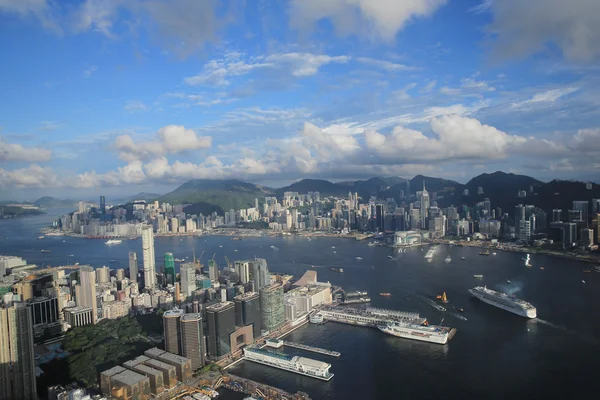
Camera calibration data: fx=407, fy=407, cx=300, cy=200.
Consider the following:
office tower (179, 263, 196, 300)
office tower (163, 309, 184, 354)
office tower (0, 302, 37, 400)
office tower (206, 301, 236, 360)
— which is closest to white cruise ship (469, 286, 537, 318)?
office tower (206, 301, 236, 360)

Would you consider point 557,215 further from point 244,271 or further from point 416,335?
point 244,271

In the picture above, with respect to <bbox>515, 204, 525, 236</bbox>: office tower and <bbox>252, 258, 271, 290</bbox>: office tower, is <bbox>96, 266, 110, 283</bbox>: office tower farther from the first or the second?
<bbox>515, 204, 525, 236</bbox>: office tower

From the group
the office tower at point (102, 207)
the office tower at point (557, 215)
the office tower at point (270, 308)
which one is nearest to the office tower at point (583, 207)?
the office tower at point (557, 215)

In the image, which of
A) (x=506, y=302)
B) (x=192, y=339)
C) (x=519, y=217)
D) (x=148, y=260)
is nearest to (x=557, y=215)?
(x=519, y=217)

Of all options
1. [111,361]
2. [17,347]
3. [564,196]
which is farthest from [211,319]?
[564,196]

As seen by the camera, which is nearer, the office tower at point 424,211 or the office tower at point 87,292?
the office tower at point 87,292

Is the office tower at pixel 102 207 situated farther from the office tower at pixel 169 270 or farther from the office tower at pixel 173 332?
the office tower at pixel 173 332
